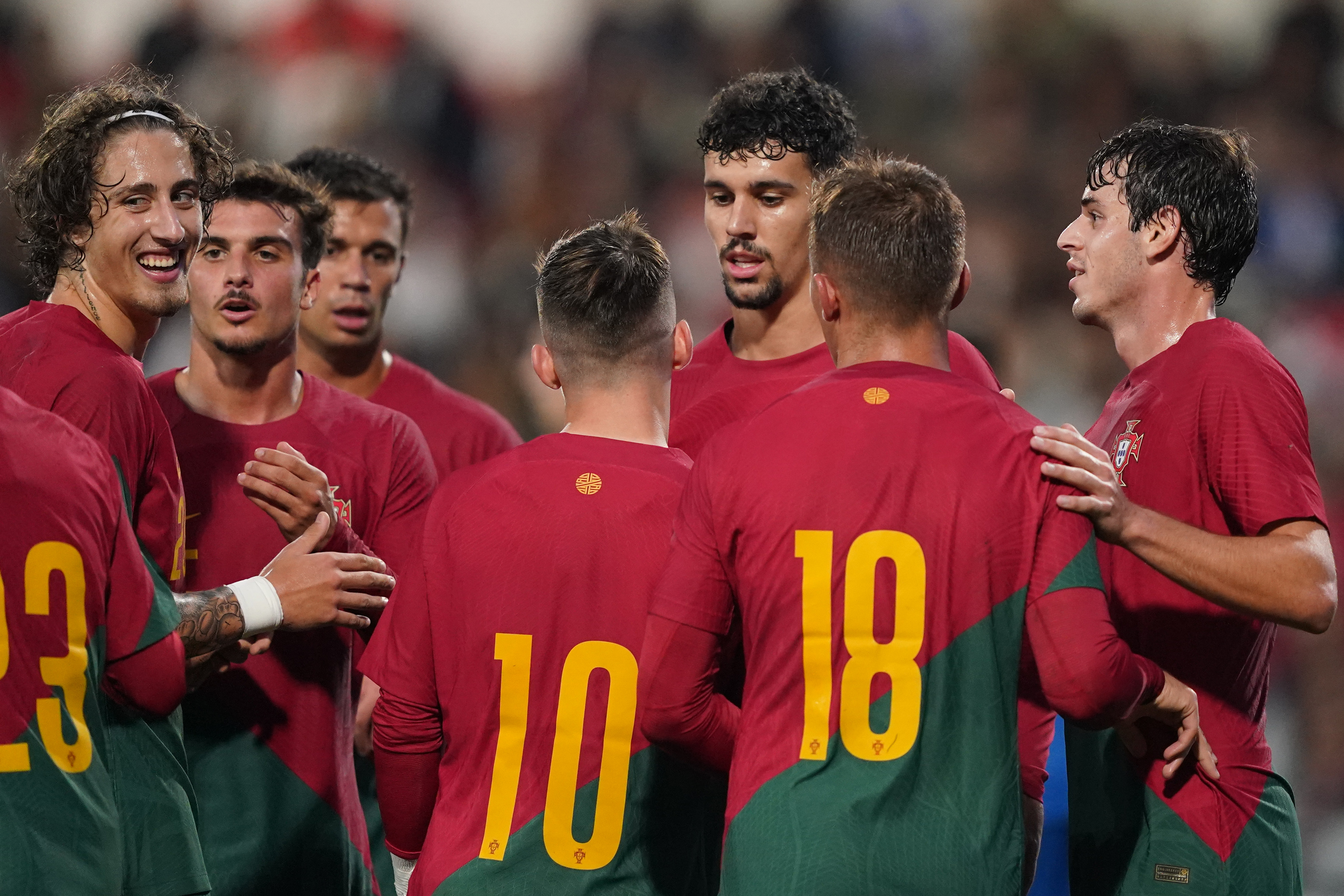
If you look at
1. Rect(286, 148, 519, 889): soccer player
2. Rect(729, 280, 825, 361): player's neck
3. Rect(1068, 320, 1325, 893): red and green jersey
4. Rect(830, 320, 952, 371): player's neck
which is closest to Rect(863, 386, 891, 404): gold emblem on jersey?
Rect(830, 320, 952, 371): player's neck

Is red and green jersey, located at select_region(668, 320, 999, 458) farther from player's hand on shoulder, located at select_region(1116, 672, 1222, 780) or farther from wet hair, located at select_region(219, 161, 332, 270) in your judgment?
wet hair, located at select_region(219, 161, 332, 270)

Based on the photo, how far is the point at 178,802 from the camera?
3508 mm

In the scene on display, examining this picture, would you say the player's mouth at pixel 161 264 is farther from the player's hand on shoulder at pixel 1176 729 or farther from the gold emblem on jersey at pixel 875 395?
the player's hand on shoulder at pixel 1176 729

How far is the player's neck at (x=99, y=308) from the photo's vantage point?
3.71 meters

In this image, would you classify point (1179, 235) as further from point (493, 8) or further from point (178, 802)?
point (493, 8)

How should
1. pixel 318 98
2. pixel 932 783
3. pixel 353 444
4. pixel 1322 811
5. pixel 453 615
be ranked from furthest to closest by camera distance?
pixel 318 98 < pixel 1322 811 < pixel 353 444 < pixel 453 615 < pixel 932 783

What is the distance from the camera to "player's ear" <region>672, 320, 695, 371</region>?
3490 mm

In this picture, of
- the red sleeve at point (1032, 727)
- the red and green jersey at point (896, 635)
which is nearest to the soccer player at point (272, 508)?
the red and green jersey at point (896, 635)

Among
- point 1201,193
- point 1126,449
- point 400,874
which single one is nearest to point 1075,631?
point 1126,449

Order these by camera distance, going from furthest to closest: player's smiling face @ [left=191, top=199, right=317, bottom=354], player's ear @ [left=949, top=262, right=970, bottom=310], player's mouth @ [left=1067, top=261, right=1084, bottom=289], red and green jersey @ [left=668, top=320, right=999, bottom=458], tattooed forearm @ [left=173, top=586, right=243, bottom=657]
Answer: player's smiling face @ [left=191, top=199, right=317, bottom=354]
red and green jersey @ [left=668, top=320, right=999, bottom=458]
player's mouth @ [left=1067, top=261, right=1084, bottom=289]
tattooed forearm @ [left=173, top=586, right=243, bottom=657]
player's ear @ [left=949, top=262, right=970, bottom=310]

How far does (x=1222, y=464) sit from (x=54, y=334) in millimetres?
2764

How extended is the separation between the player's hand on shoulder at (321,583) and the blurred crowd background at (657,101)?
18.7 ft

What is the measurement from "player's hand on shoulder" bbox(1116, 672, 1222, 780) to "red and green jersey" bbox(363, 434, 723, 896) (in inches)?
39.4

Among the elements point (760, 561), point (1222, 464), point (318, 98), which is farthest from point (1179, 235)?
point (318, 98)
